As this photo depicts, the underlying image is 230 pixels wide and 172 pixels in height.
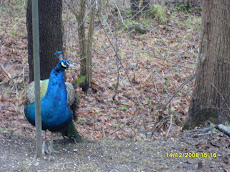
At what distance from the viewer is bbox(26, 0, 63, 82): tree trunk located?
5.18 meters

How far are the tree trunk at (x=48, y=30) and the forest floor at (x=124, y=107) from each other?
88cm

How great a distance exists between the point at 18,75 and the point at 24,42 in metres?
2.71

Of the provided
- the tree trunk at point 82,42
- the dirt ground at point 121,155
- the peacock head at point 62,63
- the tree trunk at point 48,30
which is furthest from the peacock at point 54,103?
the tree trunk at point 82,42

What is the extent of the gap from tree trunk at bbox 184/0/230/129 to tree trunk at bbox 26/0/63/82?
98.9 inches

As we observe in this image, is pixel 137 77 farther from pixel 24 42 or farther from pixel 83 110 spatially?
pixel 24 42

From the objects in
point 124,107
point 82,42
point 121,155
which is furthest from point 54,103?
point 82,42

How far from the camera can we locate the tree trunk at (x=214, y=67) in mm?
4570

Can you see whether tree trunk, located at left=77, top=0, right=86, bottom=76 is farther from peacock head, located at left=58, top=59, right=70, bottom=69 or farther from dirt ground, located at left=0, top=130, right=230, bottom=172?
peacock head, located at left=58, top=59, right=70, bottom=69

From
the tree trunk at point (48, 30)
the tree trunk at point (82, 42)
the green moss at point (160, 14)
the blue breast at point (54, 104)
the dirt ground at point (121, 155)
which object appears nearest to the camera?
the dirt ground at point (121, 155)

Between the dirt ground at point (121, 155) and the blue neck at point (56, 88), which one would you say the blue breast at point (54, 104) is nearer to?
the blue neck at point (56, 88)

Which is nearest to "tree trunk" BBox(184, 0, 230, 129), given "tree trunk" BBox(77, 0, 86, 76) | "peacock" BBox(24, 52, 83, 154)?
"peacock" BBox(24, 52, 83, 154)

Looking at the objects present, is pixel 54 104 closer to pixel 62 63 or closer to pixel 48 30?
pixel 62 63

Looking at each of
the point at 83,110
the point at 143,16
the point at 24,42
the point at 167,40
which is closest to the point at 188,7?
the point at 143,16

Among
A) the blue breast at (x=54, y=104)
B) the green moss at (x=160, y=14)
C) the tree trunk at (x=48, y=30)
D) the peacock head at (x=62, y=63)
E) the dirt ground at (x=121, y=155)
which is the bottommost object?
the dirt ground at (x=121, y=155)
